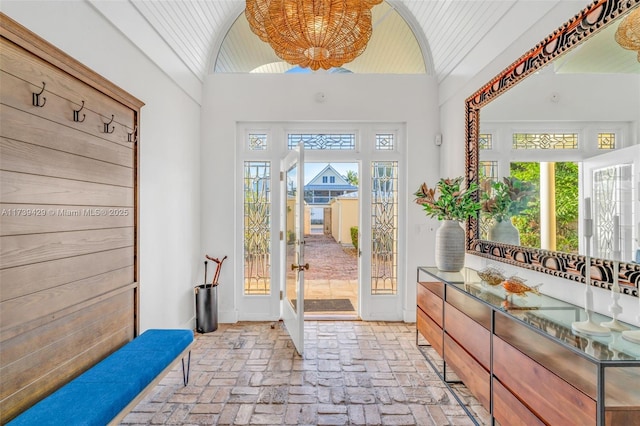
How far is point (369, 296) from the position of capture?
409 cm

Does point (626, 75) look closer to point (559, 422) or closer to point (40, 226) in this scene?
point (559, 422)

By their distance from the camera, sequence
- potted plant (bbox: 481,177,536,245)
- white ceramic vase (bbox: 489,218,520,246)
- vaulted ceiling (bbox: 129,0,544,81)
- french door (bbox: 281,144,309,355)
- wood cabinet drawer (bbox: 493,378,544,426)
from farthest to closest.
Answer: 1. french door (bbox: 281,144,309,355)
2. vaulted ceiling (bbox: 129,0,544,81)
3. white ceramic vase (bbox: 489,218,520,246)
4. potted plant (bbox: 481,177,536,245)
5. wood cabinet drawer (bbox: 493,378,544,426)

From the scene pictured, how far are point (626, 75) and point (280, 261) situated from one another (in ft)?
11.2

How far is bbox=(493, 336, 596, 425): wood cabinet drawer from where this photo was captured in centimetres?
131

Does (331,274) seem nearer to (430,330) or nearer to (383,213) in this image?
(383,213)

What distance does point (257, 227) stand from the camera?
4090 mm

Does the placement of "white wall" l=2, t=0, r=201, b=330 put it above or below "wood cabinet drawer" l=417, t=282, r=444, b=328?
above

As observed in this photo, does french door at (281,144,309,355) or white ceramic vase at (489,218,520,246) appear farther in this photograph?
french door at (281,144,309,355)

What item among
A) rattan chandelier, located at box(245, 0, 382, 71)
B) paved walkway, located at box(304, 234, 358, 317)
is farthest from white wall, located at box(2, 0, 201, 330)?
paved walkway, located at box(304, 234, 358, 317)

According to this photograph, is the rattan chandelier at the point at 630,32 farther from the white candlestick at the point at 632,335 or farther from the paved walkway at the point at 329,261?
the paved walkway at the point at 329,261

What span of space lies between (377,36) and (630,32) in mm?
2840

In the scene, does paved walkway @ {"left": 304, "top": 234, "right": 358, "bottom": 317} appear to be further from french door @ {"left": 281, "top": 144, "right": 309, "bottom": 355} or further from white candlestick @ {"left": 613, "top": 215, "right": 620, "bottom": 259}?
white candlestick @ {"left": 613, "top": 215, "right": 620, "bottom": 259}

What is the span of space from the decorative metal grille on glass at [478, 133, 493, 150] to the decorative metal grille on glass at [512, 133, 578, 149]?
360 millimetres

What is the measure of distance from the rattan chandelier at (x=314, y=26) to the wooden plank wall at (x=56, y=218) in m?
1.16
